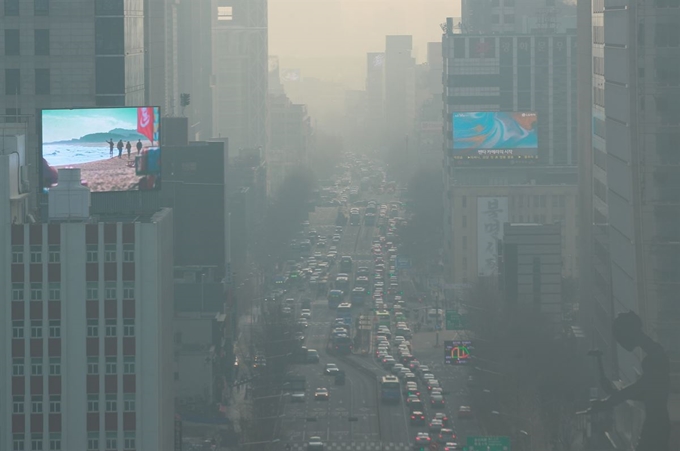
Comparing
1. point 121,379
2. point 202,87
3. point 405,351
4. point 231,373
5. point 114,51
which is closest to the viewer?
point 121,379

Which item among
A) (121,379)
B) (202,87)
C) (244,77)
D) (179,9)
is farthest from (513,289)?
(244,77)

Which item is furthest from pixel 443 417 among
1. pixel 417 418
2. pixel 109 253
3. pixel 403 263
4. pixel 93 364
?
pixel 403 263

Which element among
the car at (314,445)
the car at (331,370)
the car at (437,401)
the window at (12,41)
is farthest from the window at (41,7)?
the car at (331,370)

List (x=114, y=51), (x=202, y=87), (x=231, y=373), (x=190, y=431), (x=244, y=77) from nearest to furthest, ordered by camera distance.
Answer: (x=114, y=51)
(x=190, y=431)
(x=231, y=373)
(x=202, y=87)
(x=244, y=77)

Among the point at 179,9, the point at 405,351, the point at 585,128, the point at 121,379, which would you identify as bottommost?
the point at 405,351

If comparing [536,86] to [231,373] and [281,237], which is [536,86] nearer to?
[281,237]

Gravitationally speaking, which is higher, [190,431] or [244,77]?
[244,77]

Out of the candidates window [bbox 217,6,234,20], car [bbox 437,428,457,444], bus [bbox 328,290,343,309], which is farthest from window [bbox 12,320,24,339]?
window [bbox 217,6,234,20]
